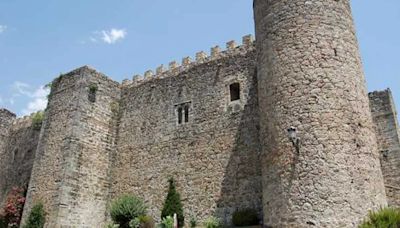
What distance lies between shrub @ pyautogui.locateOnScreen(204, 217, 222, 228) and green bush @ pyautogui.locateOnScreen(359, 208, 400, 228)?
586 cm

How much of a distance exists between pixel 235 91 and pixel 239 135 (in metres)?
2.13

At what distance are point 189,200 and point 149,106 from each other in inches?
213

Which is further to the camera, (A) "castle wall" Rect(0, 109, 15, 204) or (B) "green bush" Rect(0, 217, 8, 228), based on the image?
(A) "castle wall" Rect(0, 109, 15, 204)

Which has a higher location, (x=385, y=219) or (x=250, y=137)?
(x=250, y=137)

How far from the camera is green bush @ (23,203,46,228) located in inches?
710

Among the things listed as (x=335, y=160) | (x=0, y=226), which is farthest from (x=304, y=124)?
(x=0, y=226)

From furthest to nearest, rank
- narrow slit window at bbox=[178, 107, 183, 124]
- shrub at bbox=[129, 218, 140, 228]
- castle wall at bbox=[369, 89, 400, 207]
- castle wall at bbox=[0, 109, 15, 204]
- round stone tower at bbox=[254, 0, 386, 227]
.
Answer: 1. castle wall at bbox=[0, 109, 15, 204]
2. narrow slit window at bbox=[178, 107, 183, 124]
3. shrub at bbox=[129, 218, 140, 228]
4. castle wall at bbox=[369, 89, 400, 207]
5. round stone tower at bbox=[254, 0, 386, 227]

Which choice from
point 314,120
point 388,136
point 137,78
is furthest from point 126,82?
point 388,136

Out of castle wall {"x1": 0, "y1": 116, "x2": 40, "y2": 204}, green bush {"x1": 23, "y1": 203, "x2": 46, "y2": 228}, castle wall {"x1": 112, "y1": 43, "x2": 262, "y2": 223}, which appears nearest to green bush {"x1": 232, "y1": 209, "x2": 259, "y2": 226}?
castle wall {"x1": 112, "y1": 43, "x2": 262, "y2": 223}

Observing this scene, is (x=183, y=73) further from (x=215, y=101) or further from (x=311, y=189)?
(x=311, y=189)

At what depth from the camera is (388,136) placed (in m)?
17.2

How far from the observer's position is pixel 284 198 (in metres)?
12.3

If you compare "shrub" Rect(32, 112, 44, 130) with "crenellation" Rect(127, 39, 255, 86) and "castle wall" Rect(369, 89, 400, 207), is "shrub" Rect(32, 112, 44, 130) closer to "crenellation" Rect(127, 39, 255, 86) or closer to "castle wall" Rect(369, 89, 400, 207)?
"crenellation" Rect(127, 39, 255, 86)

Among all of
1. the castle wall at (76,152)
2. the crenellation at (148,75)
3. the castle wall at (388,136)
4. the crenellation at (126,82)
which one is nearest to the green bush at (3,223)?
the castle wall at (76,152)
